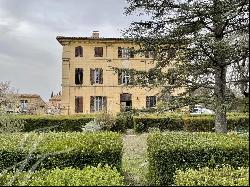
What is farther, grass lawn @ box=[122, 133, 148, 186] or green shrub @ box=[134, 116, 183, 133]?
green shrub @ box=[134, 116, 183, 133]

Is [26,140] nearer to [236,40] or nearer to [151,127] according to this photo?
[236,40]

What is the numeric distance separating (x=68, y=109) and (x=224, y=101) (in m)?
28.7

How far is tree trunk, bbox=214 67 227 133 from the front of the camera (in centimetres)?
1492

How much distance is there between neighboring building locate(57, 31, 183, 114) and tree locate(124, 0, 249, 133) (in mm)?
25546

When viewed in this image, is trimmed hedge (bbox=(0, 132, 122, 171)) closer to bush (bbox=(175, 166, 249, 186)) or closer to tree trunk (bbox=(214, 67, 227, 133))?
bush (bbox=(175, 166, 249, 186))

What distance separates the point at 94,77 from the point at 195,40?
28.5 m

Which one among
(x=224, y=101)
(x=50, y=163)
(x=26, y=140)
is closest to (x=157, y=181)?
(x=50, y=163)

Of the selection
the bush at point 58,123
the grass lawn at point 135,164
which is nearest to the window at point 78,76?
the bush at point 58,123

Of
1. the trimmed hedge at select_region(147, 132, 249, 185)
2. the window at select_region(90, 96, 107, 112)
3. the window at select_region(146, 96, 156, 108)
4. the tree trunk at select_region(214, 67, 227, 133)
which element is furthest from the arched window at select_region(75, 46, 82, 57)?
the trimmed hedge at select_region(147, 132, 249, 185)

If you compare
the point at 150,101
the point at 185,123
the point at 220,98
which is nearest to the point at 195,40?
the point at 220,98

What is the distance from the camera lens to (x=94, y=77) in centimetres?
4284

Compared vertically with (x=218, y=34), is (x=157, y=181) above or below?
below

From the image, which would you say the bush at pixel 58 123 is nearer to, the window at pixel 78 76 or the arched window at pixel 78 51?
the window at pixel 78 76

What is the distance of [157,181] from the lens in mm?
9453
